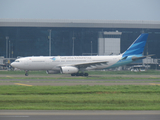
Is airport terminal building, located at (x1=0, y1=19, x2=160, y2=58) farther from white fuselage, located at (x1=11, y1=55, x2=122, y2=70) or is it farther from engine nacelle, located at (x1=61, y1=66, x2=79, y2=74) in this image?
engine nacelle, located at (x1=61, y1=66, x2=79, y2=74)

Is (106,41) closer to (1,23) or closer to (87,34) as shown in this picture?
(87,34)

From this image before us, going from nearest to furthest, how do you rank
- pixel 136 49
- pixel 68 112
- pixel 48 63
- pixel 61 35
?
pixel 68 112, pixel 48 63, pixel 136 49, pixel 61 35

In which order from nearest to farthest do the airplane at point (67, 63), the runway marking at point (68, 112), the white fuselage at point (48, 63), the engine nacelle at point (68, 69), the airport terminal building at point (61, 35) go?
the runway marking at point (68, 112), the engine nacelle at point (68, 69), the airplane at point (67, 63), the white fuselage at point (48, 63), the airport terminal building at point (61, 35)

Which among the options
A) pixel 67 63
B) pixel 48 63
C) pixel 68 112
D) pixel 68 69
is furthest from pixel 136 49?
pixel 68 112

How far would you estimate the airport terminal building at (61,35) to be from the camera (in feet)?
389

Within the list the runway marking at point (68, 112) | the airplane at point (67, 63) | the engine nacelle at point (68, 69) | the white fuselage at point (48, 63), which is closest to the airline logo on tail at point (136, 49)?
the airplane at point (67, 63)

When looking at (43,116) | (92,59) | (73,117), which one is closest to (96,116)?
(73,117)

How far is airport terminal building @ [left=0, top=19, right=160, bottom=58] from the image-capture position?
119 meters

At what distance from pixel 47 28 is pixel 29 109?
106 meters

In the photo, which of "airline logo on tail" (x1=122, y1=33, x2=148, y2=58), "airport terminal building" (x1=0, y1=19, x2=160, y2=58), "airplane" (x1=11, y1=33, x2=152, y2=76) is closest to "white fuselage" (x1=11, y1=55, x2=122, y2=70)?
"airplane" (x1=11, y1=33, x2=152, y2=76)

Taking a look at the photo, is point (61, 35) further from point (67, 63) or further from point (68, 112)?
point (68, 112)

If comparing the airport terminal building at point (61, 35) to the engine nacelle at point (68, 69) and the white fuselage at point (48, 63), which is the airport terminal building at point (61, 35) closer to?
the white fuselage at point (48, 63)

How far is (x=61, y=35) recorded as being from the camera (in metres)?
122

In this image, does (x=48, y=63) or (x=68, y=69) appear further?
(x=48, y=63)
